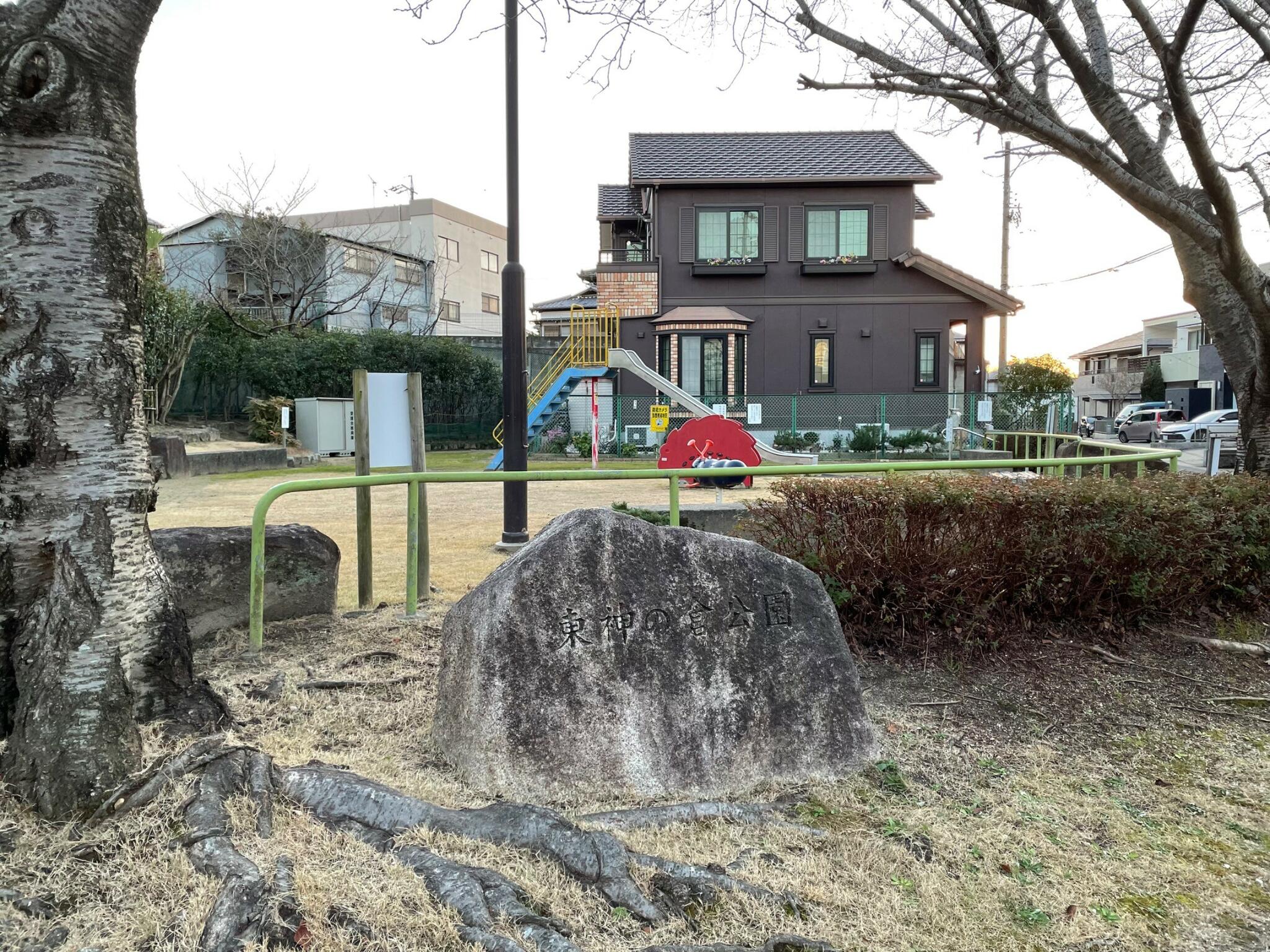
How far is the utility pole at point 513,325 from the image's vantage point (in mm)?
7961

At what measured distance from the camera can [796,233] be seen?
79.8 feet

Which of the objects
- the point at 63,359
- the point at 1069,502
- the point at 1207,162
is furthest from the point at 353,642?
the point at 1207,162

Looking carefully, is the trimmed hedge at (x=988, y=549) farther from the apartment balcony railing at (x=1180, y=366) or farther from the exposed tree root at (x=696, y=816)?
the apartment balcony railing at (x=1180, y=366)

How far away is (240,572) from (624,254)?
78.3 ft

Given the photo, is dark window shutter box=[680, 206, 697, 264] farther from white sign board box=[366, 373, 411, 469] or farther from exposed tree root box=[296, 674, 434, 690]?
exposed tree root box=[296, 674, 434, 690]

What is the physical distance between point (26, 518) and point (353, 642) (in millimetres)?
2308

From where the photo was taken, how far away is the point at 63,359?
2904 mm

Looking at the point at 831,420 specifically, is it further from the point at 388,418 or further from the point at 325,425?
the point at 388,418

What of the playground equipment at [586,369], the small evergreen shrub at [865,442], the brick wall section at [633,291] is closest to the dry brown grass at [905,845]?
the playground equipment at [586,369]

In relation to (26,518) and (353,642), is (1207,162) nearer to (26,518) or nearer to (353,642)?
(353,642)

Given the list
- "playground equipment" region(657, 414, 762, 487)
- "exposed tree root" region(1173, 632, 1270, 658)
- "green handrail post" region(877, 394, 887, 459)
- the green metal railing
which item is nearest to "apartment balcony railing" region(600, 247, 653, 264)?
"green handrail post" region(877, 394, 887, 459)

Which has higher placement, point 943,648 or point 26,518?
point 26,518

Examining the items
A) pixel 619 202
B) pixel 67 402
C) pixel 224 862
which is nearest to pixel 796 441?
pixel 619 202

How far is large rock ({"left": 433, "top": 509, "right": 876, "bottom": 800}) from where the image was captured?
3.17 metres
